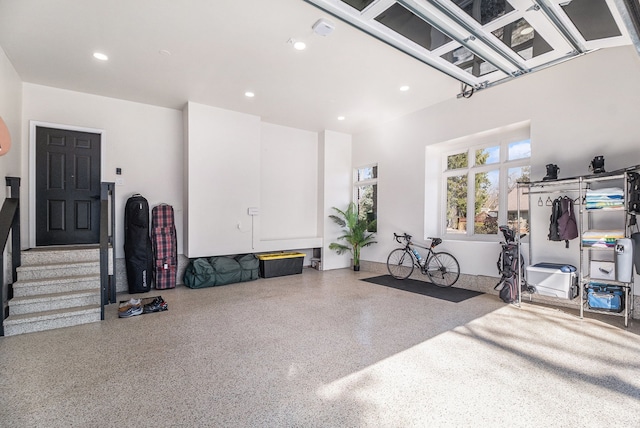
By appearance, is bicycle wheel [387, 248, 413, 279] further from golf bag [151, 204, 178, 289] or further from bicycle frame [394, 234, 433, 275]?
golf bag [151, 204, 178, 289]

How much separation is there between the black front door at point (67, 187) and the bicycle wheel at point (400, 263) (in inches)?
211

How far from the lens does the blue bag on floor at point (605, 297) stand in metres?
3.35

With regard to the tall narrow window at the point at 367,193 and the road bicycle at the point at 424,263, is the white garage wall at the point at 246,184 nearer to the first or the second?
the tall narrow window at the point at 367,193

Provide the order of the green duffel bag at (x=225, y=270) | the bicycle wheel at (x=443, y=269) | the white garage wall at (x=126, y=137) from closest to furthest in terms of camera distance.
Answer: the white garage wall at (x=126, y=137) < the bicycle wheel at (x=443, y=269) < the green duffel bag at (x=225, y=270)

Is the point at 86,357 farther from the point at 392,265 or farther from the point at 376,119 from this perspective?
the point at 376,119

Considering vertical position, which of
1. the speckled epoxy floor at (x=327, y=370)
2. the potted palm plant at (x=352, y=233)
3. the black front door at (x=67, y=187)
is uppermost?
the black front door at (x=67, y=187)

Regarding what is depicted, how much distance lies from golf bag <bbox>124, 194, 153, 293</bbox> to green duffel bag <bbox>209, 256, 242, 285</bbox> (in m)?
1.04

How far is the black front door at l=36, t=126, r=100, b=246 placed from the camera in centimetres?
457

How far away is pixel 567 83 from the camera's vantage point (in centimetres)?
392

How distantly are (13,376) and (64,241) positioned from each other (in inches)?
120

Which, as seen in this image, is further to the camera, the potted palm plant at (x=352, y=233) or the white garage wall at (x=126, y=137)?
the potted palm plant at (x=352, y=233)

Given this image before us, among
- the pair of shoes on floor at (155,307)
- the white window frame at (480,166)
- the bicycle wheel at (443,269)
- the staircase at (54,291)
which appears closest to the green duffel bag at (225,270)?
the pair of shoes on floor at (155,307)

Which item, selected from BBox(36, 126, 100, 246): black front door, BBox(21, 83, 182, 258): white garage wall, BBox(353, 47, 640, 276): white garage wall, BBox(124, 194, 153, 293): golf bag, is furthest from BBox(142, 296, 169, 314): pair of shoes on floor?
BBox(353, 47, 640, 276): white garage wall

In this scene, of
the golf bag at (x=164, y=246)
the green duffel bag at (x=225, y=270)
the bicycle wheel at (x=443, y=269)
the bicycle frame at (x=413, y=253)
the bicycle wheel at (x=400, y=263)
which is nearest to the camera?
the golf bag at (x=164, y=246)
